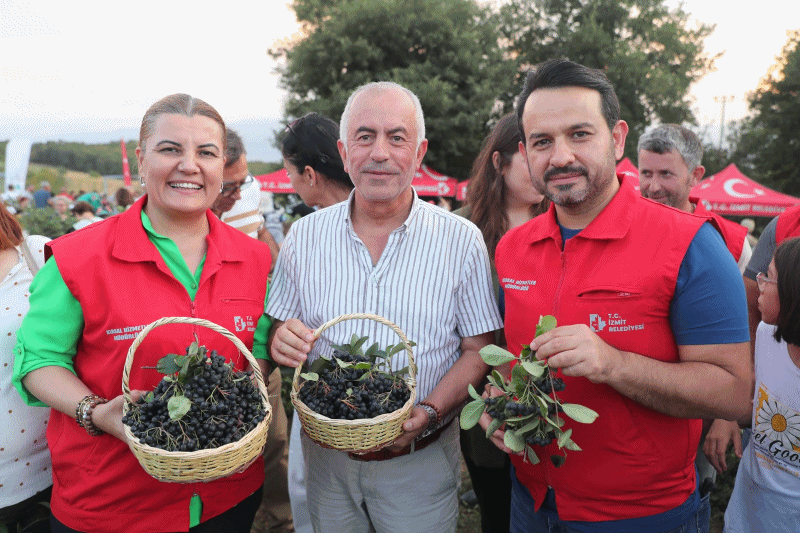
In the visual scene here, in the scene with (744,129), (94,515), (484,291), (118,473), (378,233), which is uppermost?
(378,233)

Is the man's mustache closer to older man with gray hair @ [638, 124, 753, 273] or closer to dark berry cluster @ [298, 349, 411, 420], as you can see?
dark berry cluster @ [298, 349, 411, 420]

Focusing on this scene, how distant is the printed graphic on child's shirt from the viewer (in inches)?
89.4

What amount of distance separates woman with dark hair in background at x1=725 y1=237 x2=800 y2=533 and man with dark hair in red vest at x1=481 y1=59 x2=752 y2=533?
42 centimetres

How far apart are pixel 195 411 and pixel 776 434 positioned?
233 centimetres

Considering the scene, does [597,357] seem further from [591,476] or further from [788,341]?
[788,341]

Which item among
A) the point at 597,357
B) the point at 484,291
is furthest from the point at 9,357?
the point at 597,357

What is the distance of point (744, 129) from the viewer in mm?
25703

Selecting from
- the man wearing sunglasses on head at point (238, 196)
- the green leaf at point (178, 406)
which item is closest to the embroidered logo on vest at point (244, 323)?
the green leaf at point (178, 406)

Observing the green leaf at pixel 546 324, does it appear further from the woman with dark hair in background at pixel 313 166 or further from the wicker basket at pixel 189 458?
the woman with dark hair in background at pixel 313 166

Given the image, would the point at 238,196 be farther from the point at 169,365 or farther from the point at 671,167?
the point at 671,167

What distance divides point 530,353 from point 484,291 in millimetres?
623

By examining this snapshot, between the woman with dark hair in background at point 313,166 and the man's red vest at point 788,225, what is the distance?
2424 millimetres

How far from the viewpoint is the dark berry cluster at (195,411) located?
5.70 feet

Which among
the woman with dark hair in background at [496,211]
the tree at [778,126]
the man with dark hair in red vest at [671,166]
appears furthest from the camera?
the tree at [778,126]
